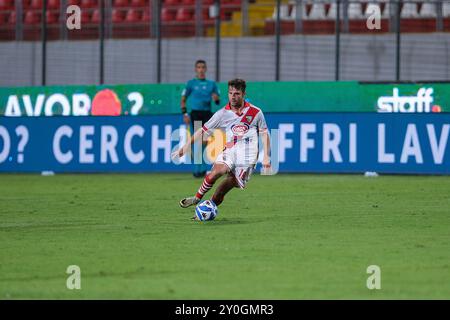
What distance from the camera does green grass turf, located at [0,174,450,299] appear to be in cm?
885

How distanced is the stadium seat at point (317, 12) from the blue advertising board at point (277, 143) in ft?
12.7

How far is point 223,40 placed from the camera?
27109mm

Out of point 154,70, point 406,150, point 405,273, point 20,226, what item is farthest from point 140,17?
point 405,273

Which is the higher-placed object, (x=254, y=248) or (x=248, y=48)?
(x=248, y=48)

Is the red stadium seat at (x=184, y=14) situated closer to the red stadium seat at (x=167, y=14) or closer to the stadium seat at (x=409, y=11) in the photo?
the red stadium seat at (x=167, y=14)

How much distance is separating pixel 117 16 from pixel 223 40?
327 cm

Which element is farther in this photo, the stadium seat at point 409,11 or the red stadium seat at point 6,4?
the red stadium seat at point 6,4

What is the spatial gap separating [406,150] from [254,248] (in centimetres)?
1181

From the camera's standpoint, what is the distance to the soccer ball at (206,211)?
14000 millimetres

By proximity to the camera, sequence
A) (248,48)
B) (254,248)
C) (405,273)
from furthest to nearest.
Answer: (248,48) < (254,248) < (405,273)

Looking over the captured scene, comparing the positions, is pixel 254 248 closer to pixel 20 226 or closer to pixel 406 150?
pixel 20 226

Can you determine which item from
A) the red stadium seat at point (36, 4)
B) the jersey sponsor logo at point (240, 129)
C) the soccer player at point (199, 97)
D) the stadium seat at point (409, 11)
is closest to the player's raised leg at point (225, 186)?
the jersey sponsor logo at point (240, 129)

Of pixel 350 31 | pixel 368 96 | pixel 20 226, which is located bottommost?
pixel 20 226

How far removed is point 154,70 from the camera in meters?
27.1
